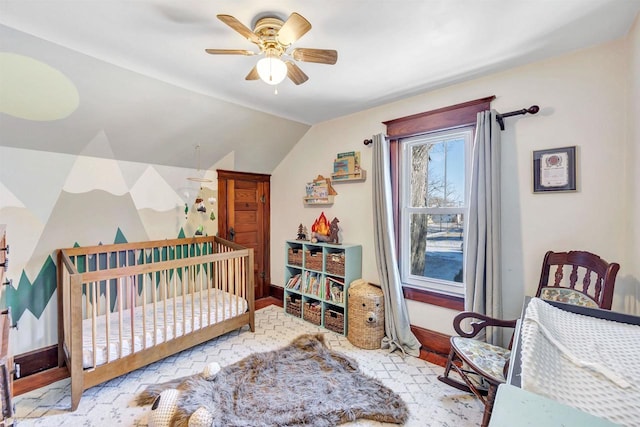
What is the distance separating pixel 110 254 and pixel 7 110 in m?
1.36

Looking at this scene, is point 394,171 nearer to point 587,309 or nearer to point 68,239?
point 587,309

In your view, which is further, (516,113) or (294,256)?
(294,256)

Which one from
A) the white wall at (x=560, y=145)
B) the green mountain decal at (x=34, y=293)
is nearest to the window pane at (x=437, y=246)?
the white wall at (x=560, y=145)

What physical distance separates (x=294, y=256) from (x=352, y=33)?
2406 mm

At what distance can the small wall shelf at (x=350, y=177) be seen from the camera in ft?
9.80

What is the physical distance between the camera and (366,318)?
2.60 metres

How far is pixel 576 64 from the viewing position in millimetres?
1872

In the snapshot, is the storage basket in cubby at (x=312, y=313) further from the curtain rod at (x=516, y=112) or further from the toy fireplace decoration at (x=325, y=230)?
the curtain rod at (x=516, y=112)

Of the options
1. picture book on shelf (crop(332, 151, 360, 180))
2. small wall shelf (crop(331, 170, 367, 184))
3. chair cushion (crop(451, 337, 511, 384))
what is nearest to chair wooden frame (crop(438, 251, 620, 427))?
chair cushion (crop(451, 337, 511, 384))

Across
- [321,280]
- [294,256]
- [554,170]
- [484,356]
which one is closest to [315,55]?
[554,170]

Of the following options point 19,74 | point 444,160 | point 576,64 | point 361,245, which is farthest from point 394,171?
point 19,74

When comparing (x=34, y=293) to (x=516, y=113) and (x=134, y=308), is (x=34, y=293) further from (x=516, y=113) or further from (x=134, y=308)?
(x=516, y=113)

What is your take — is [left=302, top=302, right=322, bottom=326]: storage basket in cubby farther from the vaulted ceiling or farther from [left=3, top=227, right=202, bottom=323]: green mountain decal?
the vaulted ceiling

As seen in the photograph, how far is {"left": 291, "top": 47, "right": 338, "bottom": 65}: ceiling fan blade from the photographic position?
1.51 metres
